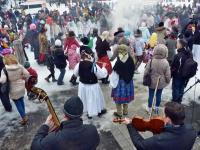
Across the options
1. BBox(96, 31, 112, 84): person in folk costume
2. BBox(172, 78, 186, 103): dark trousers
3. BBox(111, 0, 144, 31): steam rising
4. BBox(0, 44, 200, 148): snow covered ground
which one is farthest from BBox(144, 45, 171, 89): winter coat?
BBox(111, 0, 144, 31): steam rising

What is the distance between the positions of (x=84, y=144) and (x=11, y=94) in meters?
4.16

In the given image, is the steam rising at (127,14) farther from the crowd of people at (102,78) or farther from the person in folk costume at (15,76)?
the person in folk costume at (15,76)

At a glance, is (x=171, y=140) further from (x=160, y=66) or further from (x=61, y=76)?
(x=61, y=76)

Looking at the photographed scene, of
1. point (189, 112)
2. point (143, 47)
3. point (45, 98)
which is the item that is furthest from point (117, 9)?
point (45, 98)

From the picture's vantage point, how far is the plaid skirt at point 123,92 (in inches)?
271

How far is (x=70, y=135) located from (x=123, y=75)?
3523mm

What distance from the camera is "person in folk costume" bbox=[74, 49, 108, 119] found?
6.88 metres

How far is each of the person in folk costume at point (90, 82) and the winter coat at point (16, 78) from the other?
1.30 m

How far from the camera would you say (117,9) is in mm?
24688

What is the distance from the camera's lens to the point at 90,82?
7.07 m

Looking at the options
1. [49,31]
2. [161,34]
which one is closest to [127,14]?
[49,31]

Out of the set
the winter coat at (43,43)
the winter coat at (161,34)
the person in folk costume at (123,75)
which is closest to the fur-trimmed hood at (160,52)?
the person in folk costume at (123,75)

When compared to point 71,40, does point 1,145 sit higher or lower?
lower

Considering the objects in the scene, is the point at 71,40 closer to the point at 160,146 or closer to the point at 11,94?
the point at 11,94
